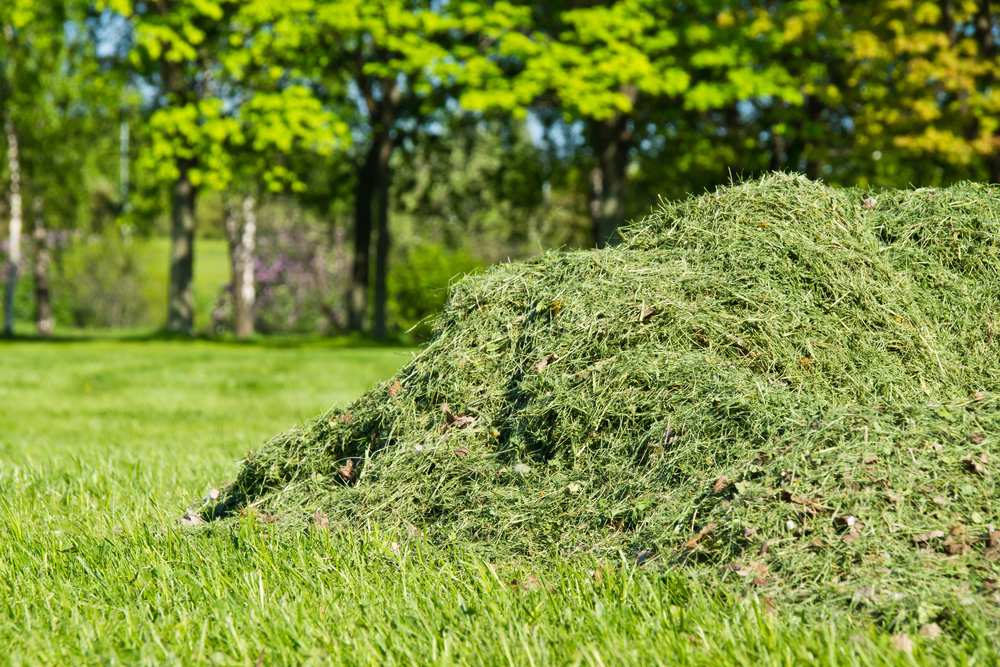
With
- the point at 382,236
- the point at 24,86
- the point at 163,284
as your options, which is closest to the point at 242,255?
the point at 24,86

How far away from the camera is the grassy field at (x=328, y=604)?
7.91 ft

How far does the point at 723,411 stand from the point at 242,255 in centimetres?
2217

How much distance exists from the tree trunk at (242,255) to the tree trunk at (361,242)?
552 cm

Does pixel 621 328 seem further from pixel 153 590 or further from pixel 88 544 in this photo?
pixel 88 544

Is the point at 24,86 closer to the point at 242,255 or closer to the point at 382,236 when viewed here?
the point at 242,255

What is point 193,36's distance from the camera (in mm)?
13164

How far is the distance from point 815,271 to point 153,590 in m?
3.08

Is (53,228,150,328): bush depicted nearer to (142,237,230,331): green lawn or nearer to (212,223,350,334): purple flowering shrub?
(142,237,230,331): green lawn

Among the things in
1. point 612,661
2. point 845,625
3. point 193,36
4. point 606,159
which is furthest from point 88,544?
point 606,159

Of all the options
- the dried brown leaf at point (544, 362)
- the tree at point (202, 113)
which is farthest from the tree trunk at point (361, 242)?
the dried brown leaf at point (544, 362)

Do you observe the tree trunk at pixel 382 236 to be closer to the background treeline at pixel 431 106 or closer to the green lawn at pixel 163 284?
the background treeline at pixel 431 106

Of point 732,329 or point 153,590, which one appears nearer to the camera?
point 153,590

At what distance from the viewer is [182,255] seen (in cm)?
1627

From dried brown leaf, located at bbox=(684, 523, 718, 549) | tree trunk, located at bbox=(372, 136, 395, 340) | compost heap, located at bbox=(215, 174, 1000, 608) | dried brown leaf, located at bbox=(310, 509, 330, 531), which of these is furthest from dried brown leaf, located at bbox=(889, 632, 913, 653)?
tree trunk, located at bbox=(372, 136, 395, 340)
